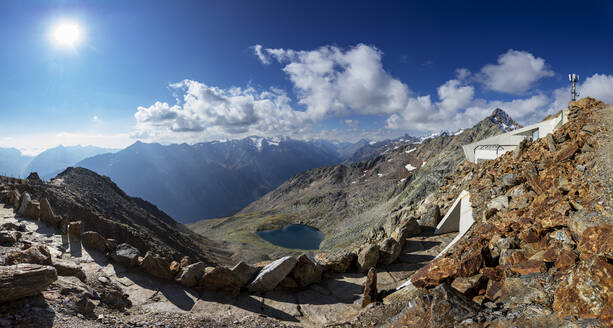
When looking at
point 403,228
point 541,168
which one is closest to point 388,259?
point 403,228

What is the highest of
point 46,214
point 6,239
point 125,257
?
point 46,214

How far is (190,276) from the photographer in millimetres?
10273

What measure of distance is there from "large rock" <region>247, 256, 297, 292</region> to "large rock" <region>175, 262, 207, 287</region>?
2203 millimetres

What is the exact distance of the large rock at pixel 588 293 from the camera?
4953mm

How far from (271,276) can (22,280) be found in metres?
7.60

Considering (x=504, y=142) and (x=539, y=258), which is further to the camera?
(x=504, y=142)

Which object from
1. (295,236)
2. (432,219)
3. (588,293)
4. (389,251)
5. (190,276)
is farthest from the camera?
(295,236)

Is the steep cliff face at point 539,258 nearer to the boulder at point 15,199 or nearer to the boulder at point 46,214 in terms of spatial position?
the boulder at point 46,214

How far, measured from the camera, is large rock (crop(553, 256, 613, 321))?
4.95 metres

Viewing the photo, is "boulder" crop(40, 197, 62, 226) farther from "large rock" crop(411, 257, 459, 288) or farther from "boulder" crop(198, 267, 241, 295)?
"large rock" crop(411, 257, 459, 288)

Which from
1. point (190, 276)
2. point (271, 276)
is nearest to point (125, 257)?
point (190, 276)

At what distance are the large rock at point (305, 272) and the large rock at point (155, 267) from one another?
5460 mm

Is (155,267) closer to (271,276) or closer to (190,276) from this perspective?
(190,276)

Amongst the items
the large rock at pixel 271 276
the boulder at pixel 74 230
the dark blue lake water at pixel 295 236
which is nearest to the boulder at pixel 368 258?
the large rock at pixel 271 276
